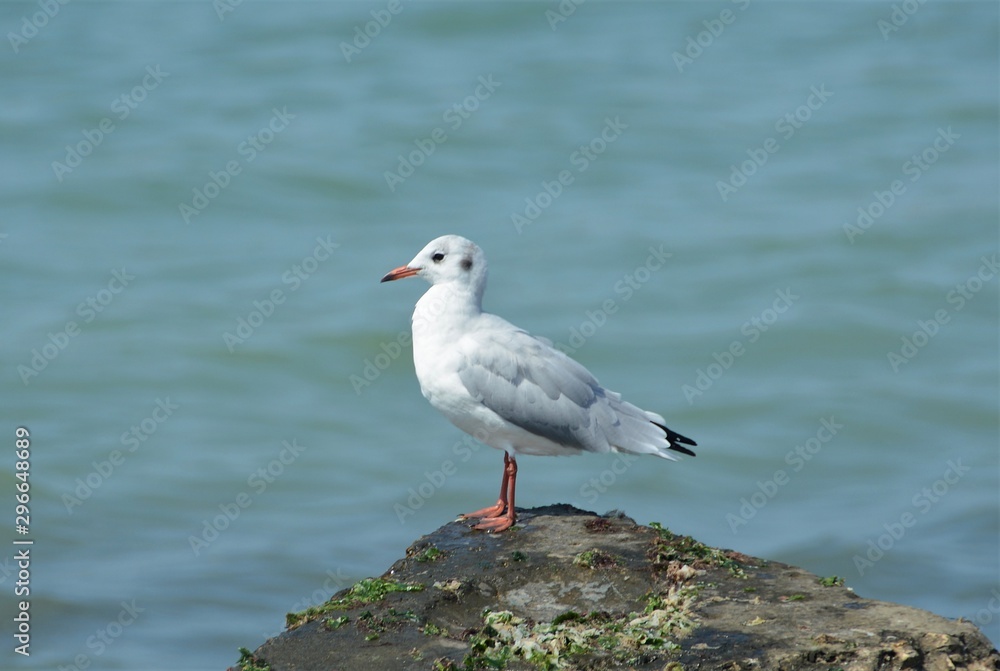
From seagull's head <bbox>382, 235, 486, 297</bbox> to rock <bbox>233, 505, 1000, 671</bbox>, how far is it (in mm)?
1402

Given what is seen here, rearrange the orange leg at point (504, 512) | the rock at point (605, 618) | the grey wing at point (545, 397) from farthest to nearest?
the grey wing at point (545, 397)
the orange leg at point (504, 512)
the rock at point (605, 618)

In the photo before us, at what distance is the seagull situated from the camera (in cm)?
680

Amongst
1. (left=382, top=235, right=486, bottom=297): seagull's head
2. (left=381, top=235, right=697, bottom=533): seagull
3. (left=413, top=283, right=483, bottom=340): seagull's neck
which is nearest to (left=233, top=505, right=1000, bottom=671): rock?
(left=381, top=235, right=697, bottom=533): seagull

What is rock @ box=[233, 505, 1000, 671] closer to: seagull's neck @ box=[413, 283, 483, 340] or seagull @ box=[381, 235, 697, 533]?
seagull @ box=[381, 235, 697, 533]

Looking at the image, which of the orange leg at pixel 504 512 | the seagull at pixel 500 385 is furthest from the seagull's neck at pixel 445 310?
the orange leg at pixel 504 512

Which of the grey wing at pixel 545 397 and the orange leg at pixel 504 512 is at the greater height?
the grey wing at pixel 545 397

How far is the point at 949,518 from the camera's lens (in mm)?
10406

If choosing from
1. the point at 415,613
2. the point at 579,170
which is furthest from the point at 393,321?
the point at 415,613

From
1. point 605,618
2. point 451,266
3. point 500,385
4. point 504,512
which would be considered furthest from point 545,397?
point 605,618

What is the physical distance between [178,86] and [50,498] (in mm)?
7868

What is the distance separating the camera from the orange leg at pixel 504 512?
6566 millimetres

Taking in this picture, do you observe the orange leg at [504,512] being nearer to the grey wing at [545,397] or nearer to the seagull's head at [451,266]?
the grey wing at [545,397]

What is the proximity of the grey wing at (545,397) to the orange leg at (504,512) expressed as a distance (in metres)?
0.26

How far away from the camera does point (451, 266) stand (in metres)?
7.01
